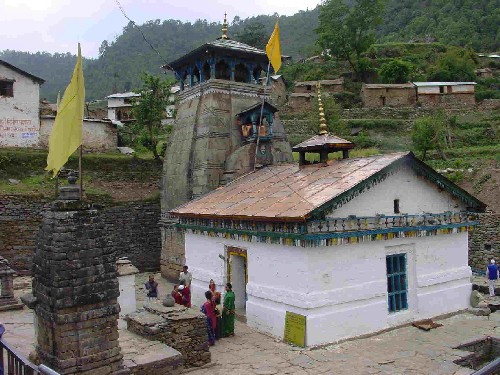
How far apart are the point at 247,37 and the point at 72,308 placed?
51.1 metres

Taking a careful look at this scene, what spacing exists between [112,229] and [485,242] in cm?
1511

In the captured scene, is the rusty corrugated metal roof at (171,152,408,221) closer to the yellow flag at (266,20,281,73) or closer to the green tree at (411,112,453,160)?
the yellow flag at (266,20,281,73)

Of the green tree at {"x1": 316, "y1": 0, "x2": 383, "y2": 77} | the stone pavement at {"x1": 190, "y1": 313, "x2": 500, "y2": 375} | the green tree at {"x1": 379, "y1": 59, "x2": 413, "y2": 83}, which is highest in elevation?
the green tree at {"x1": 316, "y1": 0, "x2": 383, "y2": 77}

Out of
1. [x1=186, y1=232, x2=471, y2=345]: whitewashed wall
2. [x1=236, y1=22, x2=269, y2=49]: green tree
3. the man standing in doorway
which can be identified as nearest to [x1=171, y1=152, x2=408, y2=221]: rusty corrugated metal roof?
[x1=186, y1=232, x2=471, y2=345]: whitewashed wall

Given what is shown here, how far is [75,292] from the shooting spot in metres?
6.60

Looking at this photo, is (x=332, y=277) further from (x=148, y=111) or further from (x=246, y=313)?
(x=148, y=111)

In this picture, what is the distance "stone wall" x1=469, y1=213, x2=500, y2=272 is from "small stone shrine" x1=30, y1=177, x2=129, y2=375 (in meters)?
17.3

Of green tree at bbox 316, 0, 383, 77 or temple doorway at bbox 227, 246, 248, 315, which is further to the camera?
green tree at bbox 316, 0, 383, 77

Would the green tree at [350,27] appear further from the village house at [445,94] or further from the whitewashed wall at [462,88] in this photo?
the whitewashed wall at [462,88]

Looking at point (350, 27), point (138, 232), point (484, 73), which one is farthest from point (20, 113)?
point (484, 73)

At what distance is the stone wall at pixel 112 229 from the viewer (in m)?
16.5

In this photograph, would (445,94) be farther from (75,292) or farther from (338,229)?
(75,292)

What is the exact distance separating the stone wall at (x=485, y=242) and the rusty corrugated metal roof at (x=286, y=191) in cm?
1088

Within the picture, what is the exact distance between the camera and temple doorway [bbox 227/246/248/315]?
38.9 ft
